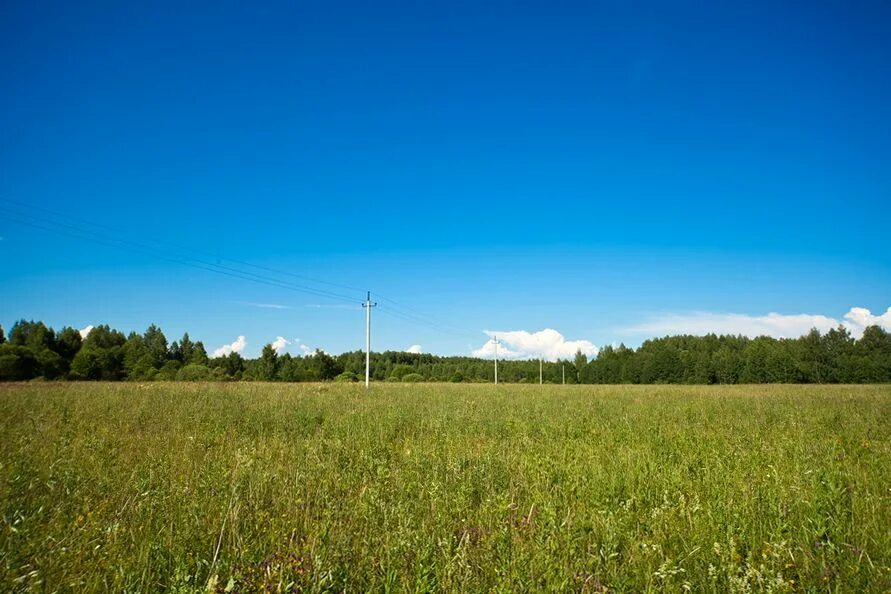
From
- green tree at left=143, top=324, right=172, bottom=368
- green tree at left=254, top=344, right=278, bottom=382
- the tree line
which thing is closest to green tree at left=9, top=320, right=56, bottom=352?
the tree line

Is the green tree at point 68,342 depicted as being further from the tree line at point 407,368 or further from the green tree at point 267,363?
the green tree at point 267,363

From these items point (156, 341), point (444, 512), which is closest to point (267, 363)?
point (156, 341)

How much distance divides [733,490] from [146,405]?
1445 cm

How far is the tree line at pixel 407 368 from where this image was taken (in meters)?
52.1

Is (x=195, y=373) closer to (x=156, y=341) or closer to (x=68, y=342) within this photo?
(x=68, y=342)

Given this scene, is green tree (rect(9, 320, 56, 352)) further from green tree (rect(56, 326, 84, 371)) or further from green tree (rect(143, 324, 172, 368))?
green tree (rect(143, 324, 172, 368))

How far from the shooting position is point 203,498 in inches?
163

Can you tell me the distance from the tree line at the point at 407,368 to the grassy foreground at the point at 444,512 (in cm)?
4395

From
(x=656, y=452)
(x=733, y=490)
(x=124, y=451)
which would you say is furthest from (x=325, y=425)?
(x=733, y=490)

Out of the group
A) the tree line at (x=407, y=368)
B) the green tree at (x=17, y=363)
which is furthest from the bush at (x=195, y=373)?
the green tree at (x=17, y=363)

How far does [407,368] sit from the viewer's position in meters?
96.7

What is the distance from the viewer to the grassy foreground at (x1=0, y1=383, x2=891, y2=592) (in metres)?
2.82

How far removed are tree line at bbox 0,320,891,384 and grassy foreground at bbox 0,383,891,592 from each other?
4395cm

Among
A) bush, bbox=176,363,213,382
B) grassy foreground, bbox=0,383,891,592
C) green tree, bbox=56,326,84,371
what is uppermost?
green tree, bbox=56,326,84,371
